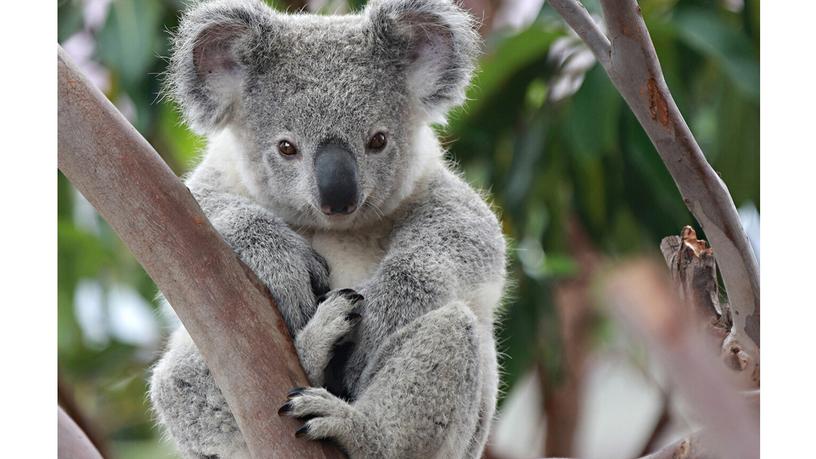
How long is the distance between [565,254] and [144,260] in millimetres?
2464

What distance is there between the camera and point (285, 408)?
1739 millimetres

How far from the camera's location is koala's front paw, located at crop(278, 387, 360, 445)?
1.73 m

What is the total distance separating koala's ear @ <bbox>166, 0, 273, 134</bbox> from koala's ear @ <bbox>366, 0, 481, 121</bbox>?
0.92ft

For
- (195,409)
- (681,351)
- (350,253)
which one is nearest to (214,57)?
(350,253)

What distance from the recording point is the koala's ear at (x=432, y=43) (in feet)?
6.96

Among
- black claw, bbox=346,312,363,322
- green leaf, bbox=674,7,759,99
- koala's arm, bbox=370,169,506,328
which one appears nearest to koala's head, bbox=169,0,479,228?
koala's arm, bbox=370,169,506,328

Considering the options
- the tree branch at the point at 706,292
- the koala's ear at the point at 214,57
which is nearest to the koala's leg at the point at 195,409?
the koala's ear at the point at 214,57

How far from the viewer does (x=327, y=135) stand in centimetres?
196

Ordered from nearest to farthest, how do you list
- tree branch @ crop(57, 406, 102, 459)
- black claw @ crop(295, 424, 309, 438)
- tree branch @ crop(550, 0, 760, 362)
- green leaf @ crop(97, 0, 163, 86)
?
black claw @ crop(295, 424, 309, 438) → tree branch @ crop(550, 0, 760, 362) → tree branch @ crop(57, 406, 102, 459) → green leaf @ crop(97, 0, 163, 86)

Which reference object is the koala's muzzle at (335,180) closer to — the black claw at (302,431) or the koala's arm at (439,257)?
the koala's arm at (439,257)

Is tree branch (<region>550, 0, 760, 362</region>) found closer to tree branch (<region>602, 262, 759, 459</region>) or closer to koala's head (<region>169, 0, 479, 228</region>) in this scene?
koala's head (<region>169, 0, 479, 228</region>)
